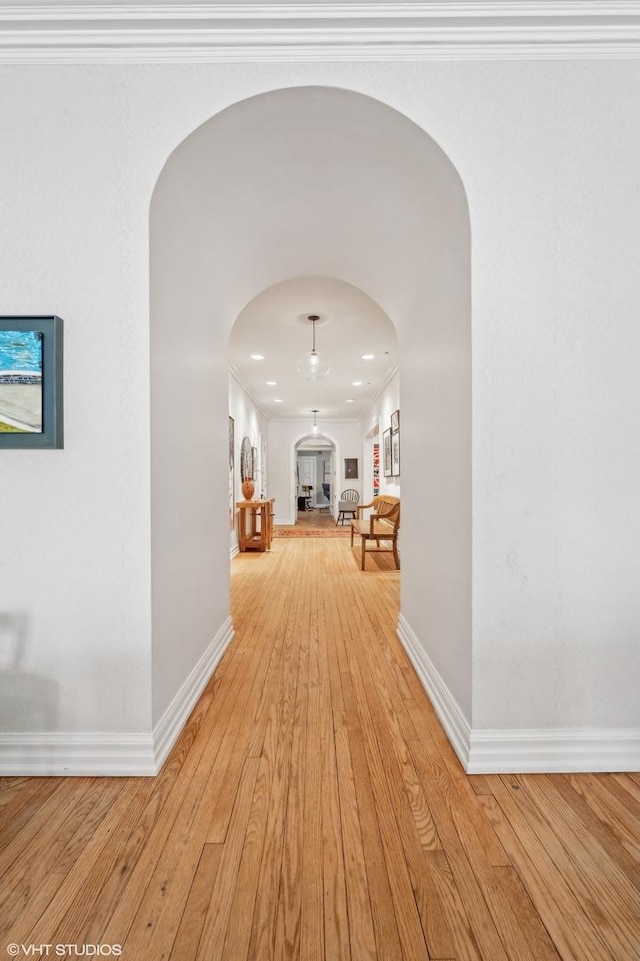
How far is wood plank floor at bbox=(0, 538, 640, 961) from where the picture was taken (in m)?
1.00

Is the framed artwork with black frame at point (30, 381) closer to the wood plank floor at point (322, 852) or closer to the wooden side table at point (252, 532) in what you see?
the wood plank floor at point (322, 852)

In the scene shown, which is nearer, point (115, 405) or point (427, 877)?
point (427, 877)

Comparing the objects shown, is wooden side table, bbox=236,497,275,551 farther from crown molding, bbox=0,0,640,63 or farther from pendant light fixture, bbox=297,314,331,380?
crown molding, bbox=0,0,640,63

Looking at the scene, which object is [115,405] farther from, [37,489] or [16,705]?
[16,705]

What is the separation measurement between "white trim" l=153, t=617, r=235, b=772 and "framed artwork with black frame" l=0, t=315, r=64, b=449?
112 cm

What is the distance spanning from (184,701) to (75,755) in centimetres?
43

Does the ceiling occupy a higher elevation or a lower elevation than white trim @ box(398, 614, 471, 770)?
higher

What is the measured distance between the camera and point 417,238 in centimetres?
203

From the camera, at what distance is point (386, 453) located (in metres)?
6.93

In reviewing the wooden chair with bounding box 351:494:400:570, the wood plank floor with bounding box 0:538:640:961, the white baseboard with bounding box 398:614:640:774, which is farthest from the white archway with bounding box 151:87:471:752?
the wooden chair with bounding box 351:494:400:570

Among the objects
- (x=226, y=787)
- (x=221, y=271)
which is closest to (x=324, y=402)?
(x=221, y=271)

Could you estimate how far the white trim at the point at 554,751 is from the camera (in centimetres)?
155

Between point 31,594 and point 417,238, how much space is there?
2223 mm

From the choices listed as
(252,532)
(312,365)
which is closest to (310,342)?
(312,365)
